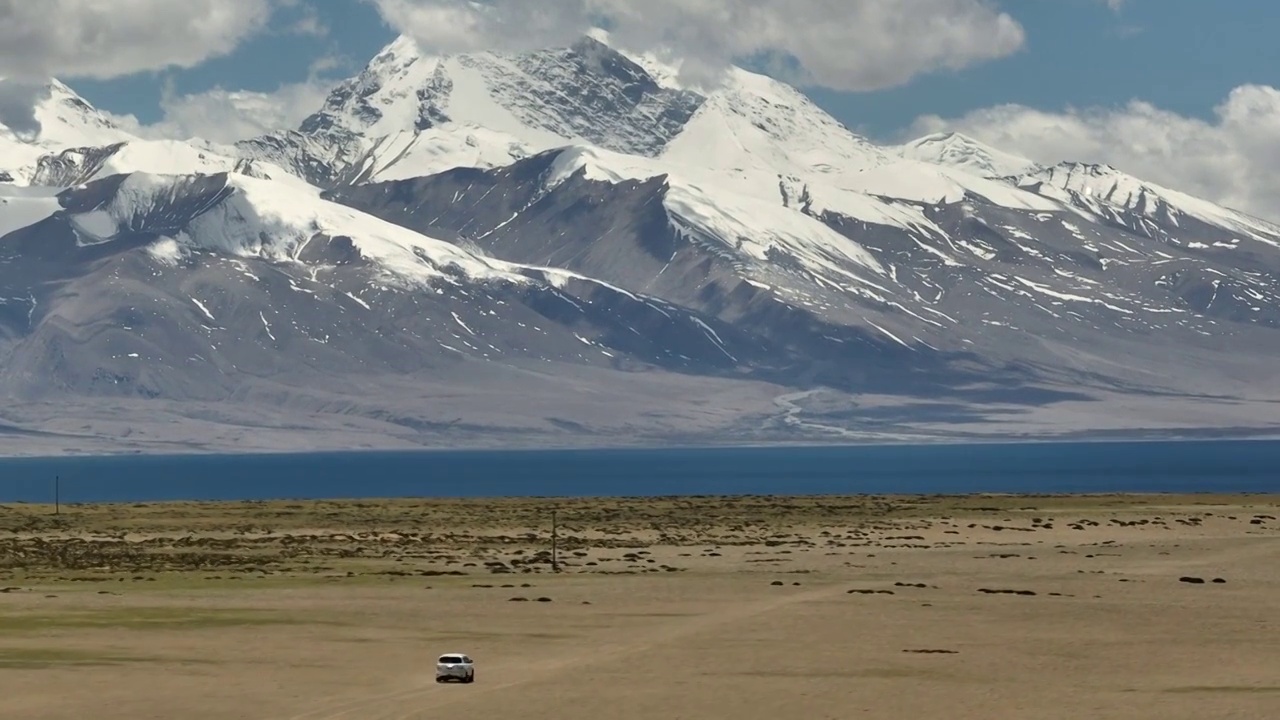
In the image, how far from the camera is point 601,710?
157ft

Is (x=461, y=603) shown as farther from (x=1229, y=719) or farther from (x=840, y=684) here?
(x=1229, y=719)

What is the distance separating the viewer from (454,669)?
51.9 m

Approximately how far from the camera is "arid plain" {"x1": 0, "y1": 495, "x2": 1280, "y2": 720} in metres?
49.4

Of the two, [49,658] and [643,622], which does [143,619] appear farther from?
[643,622]

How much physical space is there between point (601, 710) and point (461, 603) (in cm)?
2425

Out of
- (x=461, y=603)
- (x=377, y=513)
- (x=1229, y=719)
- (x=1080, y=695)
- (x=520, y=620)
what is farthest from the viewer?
(x=377, y=513)

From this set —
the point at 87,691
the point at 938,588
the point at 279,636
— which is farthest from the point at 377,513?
the point at 87,691

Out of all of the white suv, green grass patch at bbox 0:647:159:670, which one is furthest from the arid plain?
the white suv

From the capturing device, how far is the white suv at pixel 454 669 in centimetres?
5188

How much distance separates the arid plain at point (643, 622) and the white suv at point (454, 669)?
48 cm

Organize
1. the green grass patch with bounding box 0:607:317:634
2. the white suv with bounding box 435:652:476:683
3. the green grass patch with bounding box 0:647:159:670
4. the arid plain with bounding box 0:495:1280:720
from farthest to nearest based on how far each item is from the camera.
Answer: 1. the green grass patch with bounding box 0:607:317:634
2. the green grass patch with bounding box 0:647:159:670
3. the white suv with bounding box 435:652:476:683
4. the arid plain with bounding box 0:495:1280:720

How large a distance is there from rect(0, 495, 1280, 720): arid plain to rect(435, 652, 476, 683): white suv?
1.59 feet

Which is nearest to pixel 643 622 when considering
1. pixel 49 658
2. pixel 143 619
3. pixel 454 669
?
pixel 143 619

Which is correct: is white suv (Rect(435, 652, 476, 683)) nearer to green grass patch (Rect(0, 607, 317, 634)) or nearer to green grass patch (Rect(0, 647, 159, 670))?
green grass patch (Rect(0, 647, 159, 670))
